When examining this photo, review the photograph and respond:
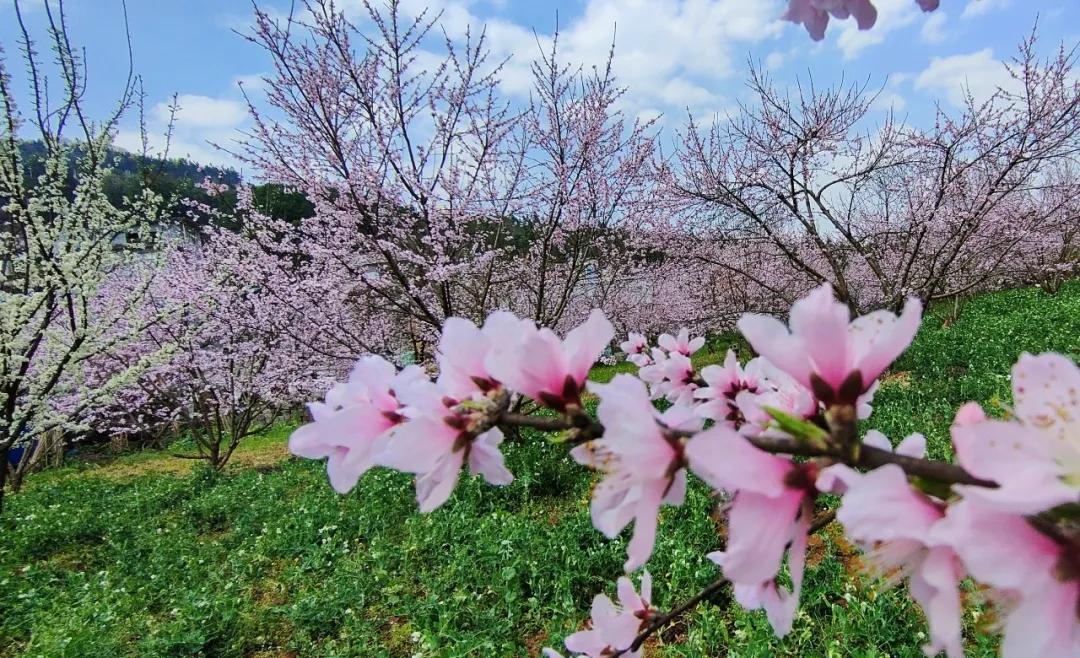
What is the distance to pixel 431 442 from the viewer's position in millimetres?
696

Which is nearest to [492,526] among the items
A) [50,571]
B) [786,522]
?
[50,571]

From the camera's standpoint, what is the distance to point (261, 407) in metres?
9.80

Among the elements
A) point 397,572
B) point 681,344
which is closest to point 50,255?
point 397,572

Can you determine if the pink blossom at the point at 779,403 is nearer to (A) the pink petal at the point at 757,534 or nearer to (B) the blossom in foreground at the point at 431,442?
(A) the pink petal at the point at 757,534

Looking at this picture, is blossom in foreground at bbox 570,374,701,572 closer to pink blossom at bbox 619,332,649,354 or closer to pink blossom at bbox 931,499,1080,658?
pink blossom at bbox 931,499,1080,658

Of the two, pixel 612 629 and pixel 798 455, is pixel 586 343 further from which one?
pixel 612 629

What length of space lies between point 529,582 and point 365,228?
3.81m

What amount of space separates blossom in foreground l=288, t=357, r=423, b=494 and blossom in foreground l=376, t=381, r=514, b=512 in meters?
0.04

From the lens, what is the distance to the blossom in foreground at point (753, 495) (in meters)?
0.50

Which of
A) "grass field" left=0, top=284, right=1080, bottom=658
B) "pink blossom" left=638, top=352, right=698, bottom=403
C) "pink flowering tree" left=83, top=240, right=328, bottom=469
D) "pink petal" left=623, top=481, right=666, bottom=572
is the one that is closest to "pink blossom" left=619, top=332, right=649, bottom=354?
"pink blossom" left=638, top=352, right=698, bottom=403

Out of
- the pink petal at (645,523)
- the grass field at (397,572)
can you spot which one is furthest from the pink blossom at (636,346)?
the pink petal at (645,523)

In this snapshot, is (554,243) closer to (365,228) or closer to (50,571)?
(365,228)

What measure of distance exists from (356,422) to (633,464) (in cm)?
39

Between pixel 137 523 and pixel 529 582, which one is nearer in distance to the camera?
pixel 529 582
